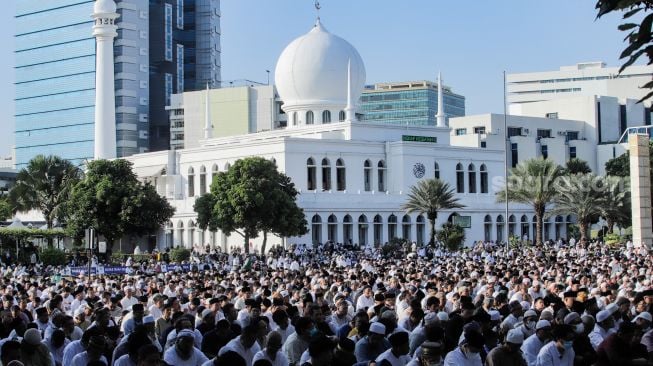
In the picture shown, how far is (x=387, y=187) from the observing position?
75.9 metres

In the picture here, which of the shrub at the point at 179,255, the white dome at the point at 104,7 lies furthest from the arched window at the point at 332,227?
the white dome at the point at 104,7

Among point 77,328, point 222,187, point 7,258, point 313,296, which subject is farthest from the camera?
point 222,187

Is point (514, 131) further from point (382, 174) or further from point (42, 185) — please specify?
point (42, 185)

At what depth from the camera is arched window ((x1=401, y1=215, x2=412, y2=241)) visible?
2884 inches

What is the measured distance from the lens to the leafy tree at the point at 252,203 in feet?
199

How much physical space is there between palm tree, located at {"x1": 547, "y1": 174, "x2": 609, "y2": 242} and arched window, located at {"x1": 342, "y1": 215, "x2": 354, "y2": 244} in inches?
532

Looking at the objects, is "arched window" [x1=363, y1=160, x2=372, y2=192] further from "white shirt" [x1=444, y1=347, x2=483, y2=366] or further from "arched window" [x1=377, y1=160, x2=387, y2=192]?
"white shirt" [x1=444, y1=347, x2=483, y2=366]

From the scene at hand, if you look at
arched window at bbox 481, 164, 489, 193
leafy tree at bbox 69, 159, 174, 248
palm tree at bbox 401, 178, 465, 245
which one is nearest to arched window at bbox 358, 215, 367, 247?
palm tree at bbox 401, 178, 465, 245

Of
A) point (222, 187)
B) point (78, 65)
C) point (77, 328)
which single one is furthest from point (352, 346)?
point (78, 65)

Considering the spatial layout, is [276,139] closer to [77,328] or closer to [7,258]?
[7,258]

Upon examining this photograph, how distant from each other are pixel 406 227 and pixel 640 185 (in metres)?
27.8

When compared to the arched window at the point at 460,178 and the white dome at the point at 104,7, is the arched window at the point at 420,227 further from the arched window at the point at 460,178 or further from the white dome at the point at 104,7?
the white dome at the point at 104,7

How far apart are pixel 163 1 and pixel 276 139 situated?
61.0m

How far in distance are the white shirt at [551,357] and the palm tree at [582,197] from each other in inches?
1942
